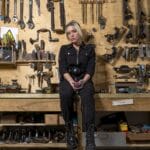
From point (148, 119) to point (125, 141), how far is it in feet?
2.05

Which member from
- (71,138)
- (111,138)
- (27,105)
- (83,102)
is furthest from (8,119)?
(111,138)

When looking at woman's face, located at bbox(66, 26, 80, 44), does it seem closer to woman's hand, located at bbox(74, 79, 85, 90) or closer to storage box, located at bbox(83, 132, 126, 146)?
woman's hand, located at bbox(74, 79, 85, 90)

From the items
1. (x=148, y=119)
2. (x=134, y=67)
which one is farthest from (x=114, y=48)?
(x=148, y=119)

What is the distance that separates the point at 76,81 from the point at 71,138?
50 centimetres

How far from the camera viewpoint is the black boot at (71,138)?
3.05 meters

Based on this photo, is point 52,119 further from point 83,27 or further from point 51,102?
point 83,27

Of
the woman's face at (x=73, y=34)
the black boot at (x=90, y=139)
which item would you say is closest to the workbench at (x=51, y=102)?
the black boot at (x=90, y=139)

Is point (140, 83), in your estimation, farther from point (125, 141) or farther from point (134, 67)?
point (125, 141)

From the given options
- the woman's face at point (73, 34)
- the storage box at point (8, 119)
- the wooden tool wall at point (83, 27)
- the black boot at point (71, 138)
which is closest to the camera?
the black boot at point (71, 138)

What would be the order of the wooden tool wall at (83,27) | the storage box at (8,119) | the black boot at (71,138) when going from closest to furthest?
1. the black boot at (71,138)
2. the storage box at (8,119)
3. the wooden tool wall at (83,27)

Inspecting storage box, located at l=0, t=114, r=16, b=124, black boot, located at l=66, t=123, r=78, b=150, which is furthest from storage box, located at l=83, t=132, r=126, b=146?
storage box, located at l=0, t=114, r=16, b=124

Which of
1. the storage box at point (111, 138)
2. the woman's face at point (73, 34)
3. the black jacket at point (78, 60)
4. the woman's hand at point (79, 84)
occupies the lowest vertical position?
the storage box at point (111, 138)

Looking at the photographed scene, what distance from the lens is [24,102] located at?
334 cm

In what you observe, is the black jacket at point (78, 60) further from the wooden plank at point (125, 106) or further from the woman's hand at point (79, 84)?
the wooden plank at point (125, 106)
